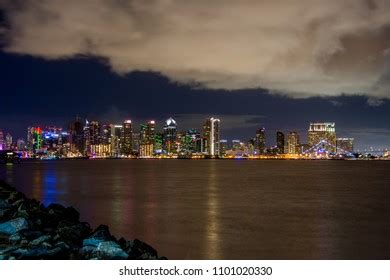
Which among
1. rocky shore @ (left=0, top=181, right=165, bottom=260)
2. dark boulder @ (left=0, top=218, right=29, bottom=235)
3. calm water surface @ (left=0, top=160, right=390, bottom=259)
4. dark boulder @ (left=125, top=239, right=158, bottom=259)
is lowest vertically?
calm water surface @ (left=0, top=160, right=390, bottom=259)

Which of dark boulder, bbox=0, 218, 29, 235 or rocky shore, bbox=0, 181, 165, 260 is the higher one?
dark boulder, bbox=0, 218, 29, 235

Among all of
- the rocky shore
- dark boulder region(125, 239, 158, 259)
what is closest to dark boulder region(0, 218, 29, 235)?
the rocky shore

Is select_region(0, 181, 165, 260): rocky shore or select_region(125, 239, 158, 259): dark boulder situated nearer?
select_region(0, 181, 165, 260): rocky shore

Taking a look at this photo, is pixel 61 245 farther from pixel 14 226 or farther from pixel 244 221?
pixel 244 221

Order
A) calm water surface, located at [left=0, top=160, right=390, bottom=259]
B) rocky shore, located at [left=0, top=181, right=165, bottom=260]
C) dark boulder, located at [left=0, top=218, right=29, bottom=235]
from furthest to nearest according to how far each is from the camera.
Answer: calm water surface, located at [left=0, top=160, right=390, bottom=259]
dark boulder, located at [left=0, top=218, right=29, bottom=235]
rocky shore, located at [left=0, top=181, right=165, bottom=260]

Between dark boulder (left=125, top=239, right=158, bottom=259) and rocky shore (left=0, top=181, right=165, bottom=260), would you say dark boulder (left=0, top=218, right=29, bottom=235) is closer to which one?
rocky shore (left=0, top=181, right=165, bottom=260)

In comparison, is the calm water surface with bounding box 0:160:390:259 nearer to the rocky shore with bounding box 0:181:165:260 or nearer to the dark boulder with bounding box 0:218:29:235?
the rocky shore with bounding box 0:181:165:260

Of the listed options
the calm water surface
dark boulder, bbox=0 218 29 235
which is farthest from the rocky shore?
the calm water surface

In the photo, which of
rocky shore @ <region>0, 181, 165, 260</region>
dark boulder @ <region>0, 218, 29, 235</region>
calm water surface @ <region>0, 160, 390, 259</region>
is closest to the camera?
rocky shore @ <region>0, 181, 165, 260</region>

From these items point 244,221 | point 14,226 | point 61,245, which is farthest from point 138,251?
point 244,221
